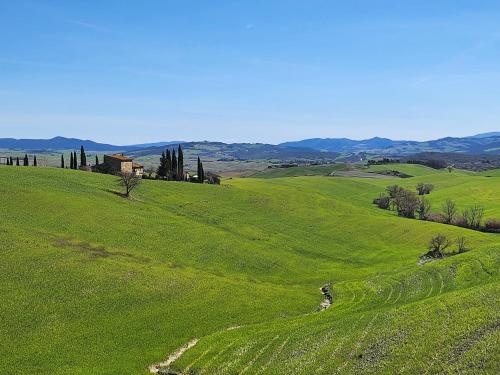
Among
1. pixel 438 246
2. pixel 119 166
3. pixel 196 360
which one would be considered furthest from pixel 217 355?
pixel 119 166

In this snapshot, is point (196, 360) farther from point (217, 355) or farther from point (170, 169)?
point (170, 169)

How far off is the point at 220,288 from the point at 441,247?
2270 inches

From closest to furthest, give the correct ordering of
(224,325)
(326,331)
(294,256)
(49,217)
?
1. (326,331)
2. (224,325)
3. (49,217)
4. (294,256)

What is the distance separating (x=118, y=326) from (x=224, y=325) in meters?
11.1

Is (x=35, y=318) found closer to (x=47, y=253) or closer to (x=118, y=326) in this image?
(x=118, y=326)

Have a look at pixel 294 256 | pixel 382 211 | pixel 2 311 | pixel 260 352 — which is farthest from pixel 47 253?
pixel 382 211

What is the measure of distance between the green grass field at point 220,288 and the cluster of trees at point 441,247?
308 centimetres

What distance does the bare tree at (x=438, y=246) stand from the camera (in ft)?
324

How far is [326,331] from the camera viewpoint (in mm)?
46719

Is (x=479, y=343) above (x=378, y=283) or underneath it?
above

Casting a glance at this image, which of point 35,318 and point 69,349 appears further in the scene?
point 35,318

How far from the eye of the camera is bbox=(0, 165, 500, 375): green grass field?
→ 40.3 metres

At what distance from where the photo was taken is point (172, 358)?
45.9m

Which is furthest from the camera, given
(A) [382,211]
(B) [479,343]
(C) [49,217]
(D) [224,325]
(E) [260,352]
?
(A) [382,211]
